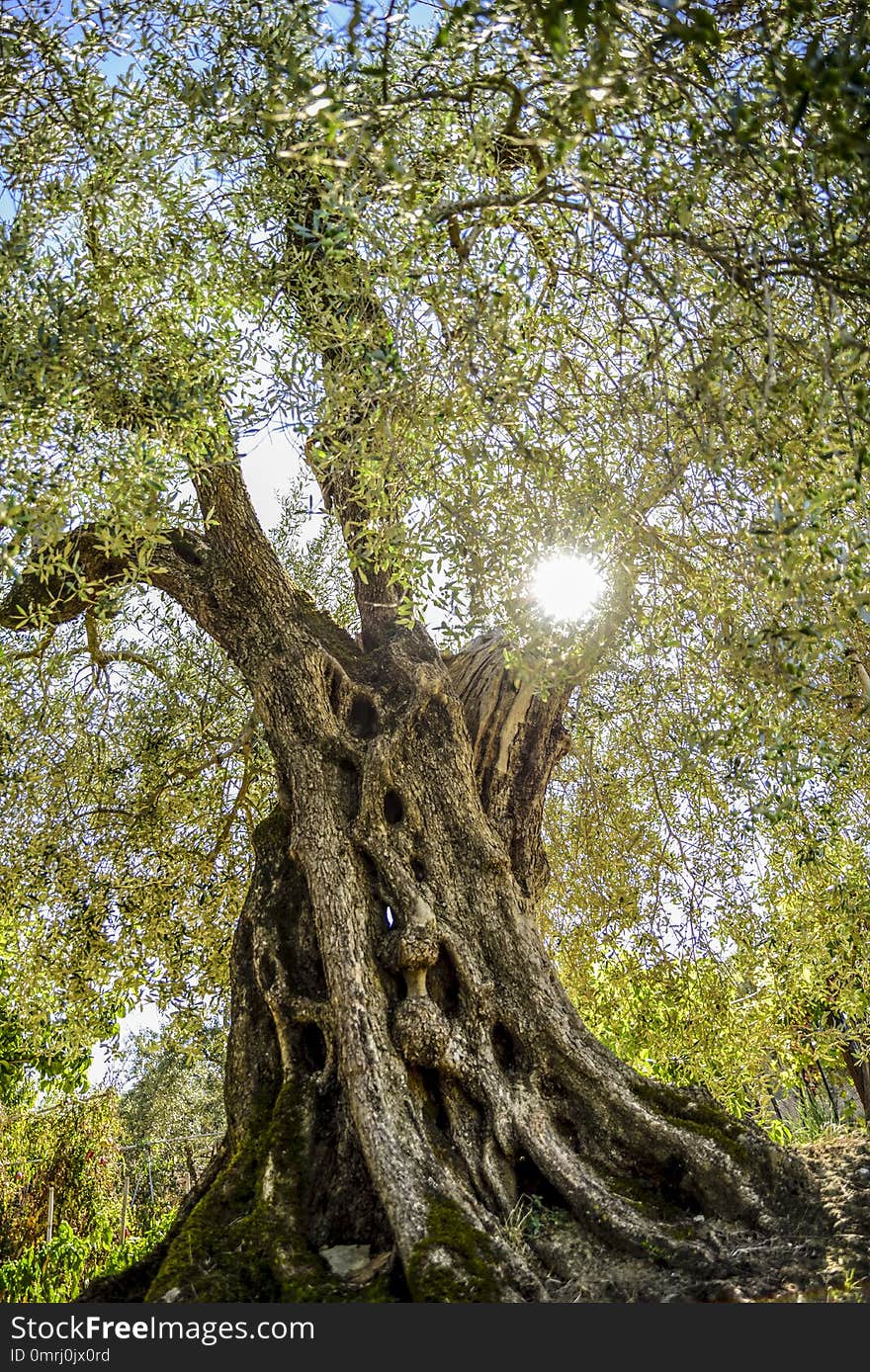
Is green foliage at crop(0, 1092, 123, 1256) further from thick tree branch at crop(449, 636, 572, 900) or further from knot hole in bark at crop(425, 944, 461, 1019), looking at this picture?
knot hole in bark at crop(425, 944, 461, 1019)

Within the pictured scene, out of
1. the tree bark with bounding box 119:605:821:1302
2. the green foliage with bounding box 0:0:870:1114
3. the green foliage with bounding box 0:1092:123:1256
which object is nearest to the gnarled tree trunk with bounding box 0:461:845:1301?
the tree bark with bounding box 119:605:821:1302

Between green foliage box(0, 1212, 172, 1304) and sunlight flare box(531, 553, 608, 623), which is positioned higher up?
sunlight flare box(531, 553, 608, 623)

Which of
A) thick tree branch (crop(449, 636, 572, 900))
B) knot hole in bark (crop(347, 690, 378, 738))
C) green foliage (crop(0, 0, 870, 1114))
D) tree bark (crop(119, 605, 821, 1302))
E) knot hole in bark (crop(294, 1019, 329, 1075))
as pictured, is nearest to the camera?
green foliage (crop(0, 0, 870, 1114))

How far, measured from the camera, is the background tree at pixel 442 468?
4266mm

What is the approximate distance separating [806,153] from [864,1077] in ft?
57.1

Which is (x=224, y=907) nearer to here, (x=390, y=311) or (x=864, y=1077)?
(x=390, y=311)

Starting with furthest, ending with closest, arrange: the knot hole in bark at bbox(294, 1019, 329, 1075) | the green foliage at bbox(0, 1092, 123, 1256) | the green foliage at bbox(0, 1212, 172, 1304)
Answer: the green foliage at bbox(0, 1092, 123, 1256)
the green foliage at bbox(0, 1212, 172, 1304)
the knot hole in bark at bbox(294, 1019, 329, 1075)

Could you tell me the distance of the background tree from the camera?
14.0ft

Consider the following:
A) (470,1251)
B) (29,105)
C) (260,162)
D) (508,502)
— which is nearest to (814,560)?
(508,502)

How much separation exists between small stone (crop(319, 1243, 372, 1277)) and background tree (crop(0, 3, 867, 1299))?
Answer: 0.12 meters

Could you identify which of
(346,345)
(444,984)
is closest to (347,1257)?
(444,984)

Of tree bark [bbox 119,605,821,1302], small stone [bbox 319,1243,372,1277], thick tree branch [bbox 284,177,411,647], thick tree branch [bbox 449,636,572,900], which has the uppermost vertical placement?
thick tree branch [bbox 284,177,411,647]

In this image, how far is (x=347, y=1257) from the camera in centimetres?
501

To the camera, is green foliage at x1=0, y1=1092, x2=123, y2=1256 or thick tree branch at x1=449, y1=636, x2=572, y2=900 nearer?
thick tree branch at x1=449, y1=636, x2=572, y2=900
